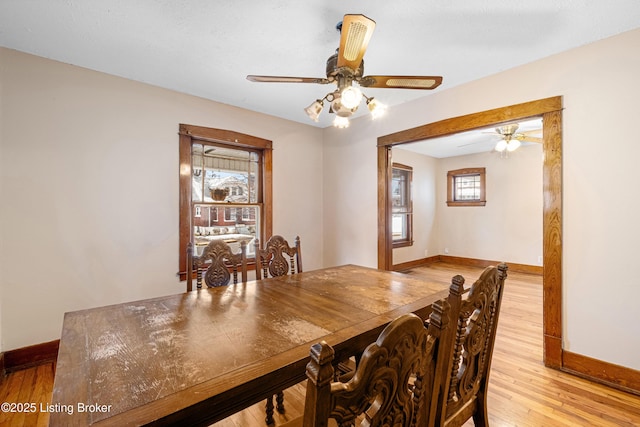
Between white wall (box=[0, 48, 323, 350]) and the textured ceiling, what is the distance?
30cm

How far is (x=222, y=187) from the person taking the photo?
3.49 metres

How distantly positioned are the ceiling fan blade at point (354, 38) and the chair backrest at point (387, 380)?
1.31 metres

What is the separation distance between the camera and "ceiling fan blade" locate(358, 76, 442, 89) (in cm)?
174

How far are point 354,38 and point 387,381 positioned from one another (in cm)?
154

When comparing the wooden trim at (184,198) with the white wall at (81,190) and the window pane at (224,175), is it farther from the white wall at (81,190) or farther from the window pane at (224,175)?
the window pane at (224,175)

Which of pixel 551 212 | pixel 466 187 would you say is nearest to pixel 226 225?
pixel 551 212

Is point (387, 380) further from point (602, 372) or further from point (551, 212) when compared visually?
point (602, 372)

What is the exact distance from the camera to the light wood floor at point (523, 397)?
1.68 m

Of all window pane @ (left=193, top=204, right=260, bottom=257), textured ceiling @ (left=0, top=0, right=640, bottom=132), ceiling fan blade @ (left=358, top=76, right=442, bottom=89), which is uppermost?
textured ceiling @ (left=0, top=0, right=640, bottom=132)

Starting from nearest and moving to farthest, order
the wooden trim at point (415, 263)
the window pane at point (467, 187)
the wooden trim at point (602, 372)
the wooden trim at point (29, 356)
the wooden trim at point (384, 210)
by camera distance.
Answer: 1. the wooden trim at point (602, 372)
2. the wooden trim at point (29, 356)
3. the wooden trim at point (384, 210)
4. the wooden trim at point (415, 263)
5. the window pane at point (467, 187)

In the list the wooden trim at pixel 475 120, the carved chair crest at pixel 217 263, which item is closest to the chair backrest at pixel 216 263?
the carved chair crest at pixel 217 263

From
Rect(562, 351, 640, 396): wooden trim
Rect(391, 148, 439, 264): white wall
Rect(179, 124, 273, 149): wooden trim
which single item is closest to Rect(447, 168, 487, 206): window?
Rect(391, 148, 439, 264): white wall

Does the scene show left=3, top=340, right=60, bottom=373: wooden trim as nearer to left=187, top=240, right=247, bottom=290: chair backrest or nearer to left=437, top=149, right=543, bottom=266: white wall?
left=187, top=240, right=247, bottom=290: chair backrest

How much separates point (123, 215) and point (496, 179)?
265 inches
